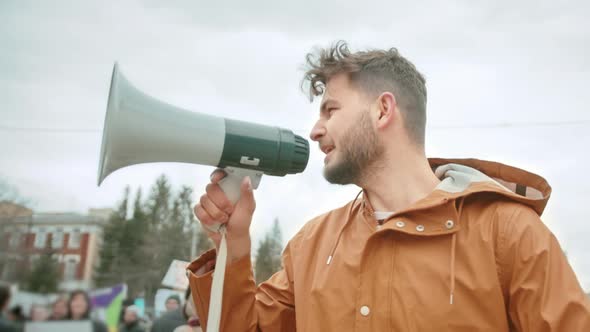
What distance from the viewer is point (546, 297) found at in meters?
1.27

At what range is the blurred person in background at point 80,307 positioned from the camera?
2.20m

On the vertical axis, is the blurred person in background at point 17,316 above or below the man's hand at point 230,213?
below

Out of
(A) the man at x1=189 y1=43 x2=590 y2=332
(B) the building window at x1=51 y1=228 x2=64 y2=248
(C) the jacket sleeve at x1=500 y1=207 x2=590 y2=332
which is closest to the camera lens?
(C) the jacket sleeve at x1=500 y1=207 x2=590 y2=332

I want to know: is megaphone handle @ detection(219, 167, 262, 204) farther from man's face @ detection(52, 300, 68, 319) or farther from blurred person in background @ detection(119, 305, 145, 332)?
blurred person in background @ detection(119, 305, 145, 332)

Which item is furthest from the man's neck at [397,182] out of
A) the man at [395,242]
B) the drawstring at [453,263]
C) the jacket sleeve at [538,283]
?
the jacket sleeve at [538,283]

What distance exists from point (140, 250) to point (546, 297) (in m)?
23.5

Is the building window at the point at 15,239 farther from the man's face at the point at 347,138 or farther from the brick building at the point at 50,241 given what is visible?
the man's face at the point at 347,138

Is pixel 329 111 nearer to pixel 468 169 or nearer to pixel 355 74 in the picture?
pixel 355 74

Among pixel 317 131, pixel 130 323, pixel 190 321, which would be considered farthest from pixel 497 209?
pixel 130 323

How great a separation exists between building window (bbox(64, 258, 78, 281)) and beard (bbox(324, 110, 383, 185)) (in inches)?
50.9

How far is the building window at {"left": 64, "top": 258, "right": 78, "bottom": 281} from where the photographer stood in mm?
2221

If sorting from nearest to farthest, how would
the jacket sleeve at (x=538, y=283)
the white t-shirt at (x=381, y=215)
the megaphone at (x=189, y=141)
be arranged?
1. the jacket sleeve at (x=538, y=283)
2. the megaphone at (x=189, y=141)
3. the white t-shirt at (x=381, y=215)

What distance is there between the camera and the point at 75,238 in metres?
2.49

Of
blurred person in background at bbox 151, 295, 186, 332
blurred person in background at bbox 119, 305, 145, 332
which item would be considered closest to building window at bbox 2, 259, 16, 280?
blurred person in background at bbox 151, 295, 186, 332
